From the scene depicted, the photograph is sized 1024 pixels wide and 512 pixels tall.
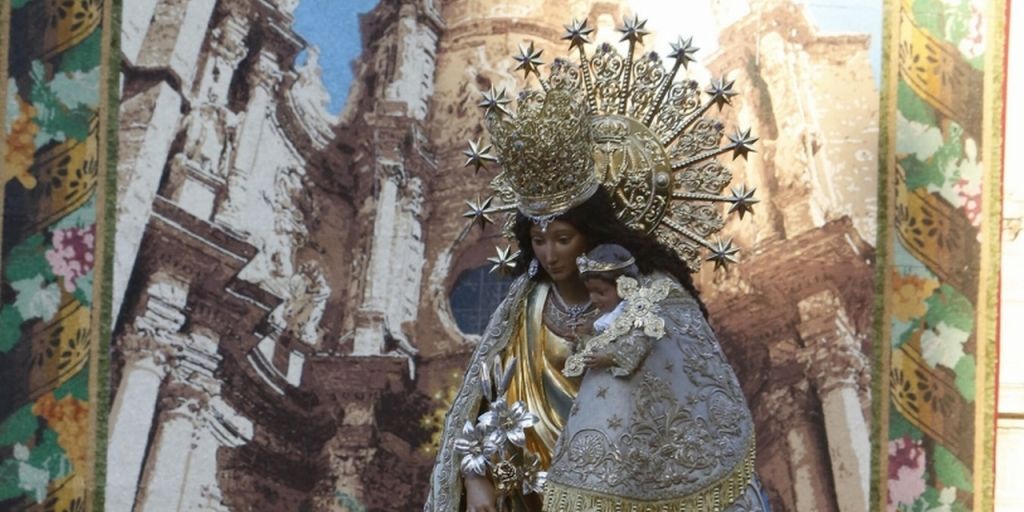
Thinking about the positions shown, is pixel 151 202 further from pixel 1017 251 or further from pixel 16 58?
pixel 1017 251

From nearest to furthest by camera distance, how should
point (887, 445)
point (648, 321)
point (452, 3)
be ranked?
point (648, 321), point (887, 445), point (452, 3)

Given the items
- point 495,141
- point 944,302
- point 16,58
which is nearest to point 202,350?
point 16,58

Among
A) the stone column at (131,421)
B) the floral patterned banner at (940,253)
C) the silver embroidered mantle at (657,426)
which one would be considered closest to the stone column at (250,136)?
the stone column at (131,421)

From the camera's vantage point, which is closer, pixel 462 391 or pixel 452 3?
pixel 462 391

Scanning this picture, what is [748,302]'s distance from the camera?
32.1ft

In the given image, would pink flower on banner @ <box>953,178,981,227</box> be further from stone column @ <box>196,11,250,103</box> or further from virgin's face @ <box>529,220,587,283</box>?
virgin's face @ <box>529,220,587,283</box>

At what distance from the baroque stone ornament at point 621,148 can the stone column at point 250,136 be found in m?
3.39

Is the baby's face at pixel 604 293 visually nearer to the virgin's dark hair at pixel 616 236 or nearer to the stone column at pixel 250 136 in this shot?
the virgin's dark hair at pixel 616 236

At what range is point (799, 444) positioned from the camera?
31.9 ft

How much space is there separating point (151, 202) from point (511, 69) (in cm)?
158

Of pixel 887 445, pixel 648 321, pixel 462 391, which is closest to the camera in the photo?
pixel 648 321

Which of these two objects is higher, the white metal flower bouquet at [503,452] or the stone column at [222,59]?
the stone column at [222,59]

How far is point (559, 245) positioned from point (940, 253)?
3.80 meters

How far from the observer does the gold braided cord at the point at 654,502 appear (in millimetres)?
5859
